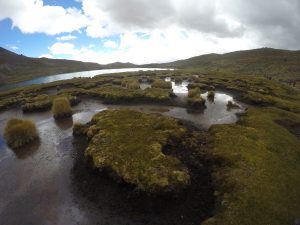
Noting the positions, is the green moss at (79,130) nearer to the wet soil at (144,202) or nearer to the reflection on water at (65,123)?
the reflection on water at (65,123)

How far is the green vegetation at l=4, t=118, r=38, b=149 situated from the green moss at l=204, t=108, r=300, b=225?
28191 mm

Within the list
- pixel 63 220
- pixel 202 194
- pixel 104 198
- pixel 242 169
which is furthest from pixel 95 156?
pixel 242 169

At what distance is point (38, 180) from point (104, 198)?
923cm

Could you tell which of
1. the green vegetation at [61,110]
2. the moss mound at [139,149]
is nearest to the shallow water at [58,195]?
the moss mound at [139,149]

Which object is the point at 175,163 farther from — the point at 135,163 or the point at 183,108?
the point at 183,108

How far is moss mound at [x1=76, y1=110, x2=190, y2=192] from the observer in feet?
73.8

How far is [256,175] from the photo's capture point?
22.3 m

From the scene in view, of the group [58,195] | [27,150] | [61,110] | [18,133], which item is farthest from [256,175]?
[61,110]

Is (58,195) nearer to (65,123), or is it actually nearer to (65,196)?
(65,196)

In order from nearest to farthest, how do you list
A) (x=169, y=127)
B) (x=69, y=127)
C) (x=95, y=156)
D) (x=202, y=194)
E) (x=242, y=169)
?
(x=202, y=194), (x=242, y=169), (x=95, y=156), (x=169, y=127), (x=69, y=127)

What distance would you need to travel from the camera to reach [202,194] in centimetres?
2150

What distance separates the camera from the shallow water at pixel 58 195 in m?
19.5

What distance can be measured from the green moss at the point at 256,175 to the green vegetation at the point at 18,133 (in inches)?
1110

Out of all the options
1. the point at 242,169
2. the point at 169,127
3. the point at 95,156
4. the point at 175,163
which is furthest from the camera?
the point at 169,127
